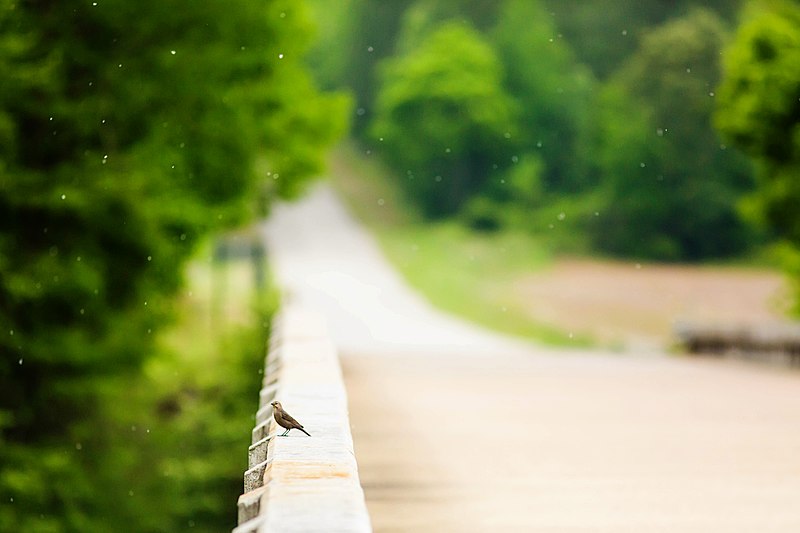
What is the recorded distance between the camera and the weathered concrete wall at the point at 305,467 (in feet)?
14.4

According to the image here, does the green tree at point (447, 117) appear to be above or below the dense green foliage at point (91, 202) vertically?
above

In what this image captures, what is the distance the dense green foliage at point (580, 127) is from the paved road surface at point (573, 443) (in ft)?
144

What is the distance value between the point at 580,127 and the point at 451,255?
45.3 ft

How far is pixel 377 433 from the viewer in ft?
35.7

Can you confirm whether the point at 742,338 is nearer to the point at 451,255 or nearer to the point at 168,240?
the point at 168,240

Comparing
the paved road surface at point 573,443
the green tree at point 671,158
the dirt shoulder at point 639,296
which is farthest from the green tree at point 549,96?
the paved road surface at point 573,443

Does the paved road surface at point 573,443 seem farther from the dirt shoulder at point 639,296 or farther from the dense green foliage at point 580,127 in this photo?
the dense green foliage at point 580,127

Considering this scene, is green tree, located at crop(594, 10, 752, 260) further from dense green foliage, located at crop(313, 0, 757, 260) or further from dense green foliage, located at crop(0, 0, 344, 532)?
dense green foliage, located at crop(0, 0, 344, 532)

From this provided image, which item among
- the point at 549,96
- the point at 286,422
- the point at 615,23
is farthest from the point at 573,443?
the point at 615,23

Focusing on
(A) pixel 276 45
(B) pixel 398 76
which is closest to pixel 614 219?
(B) pixel 398 76

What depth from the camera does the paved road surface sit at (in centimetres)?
759

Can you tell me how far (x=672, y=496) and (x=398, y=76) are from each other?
61.4 m

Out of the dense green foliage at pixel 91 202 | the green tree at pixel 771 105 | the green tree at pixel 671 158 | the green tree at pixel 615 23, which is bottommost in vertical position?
the dense green foliage at pixel 91 202

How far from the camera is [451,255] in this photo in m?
60.3
